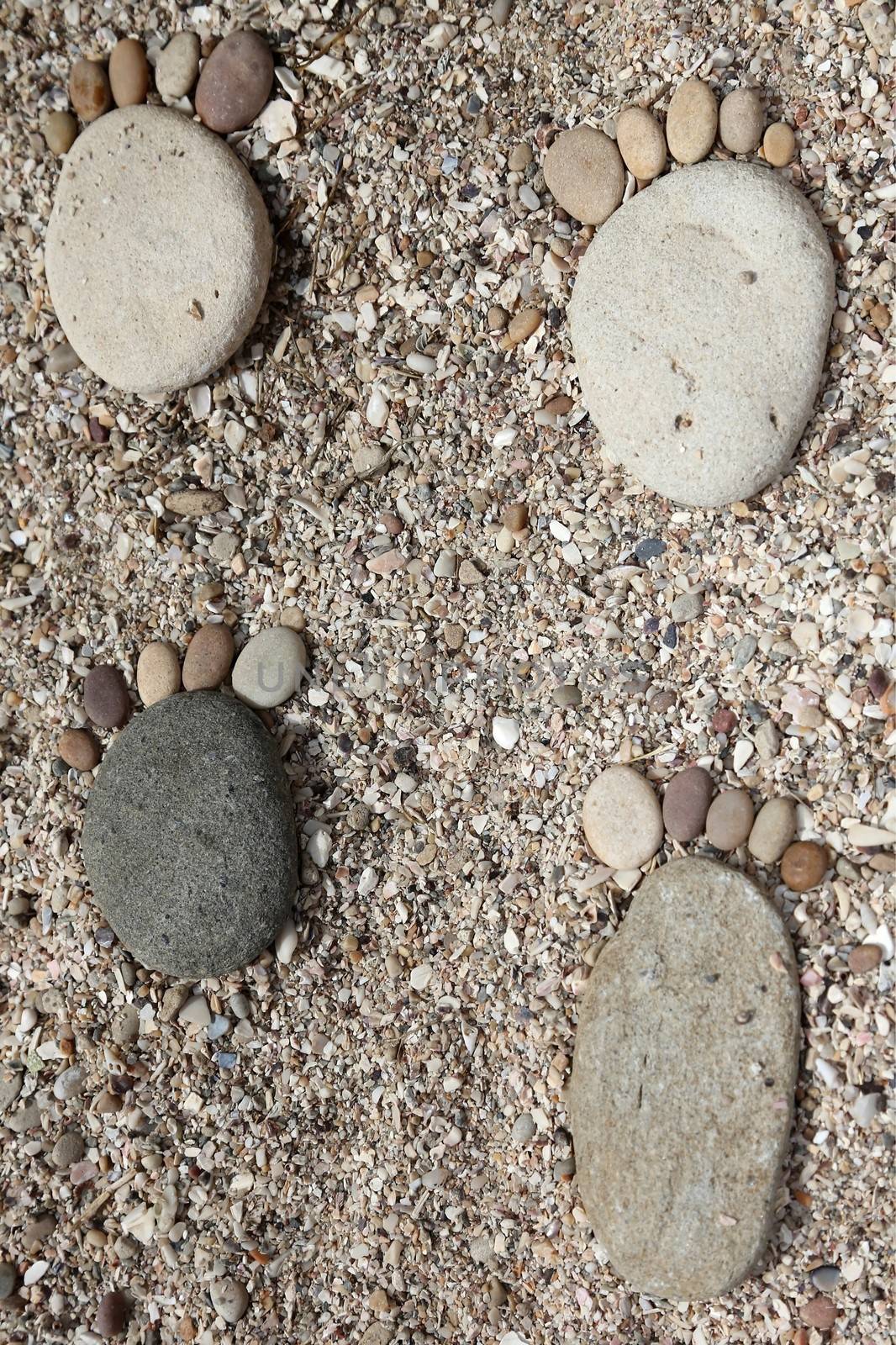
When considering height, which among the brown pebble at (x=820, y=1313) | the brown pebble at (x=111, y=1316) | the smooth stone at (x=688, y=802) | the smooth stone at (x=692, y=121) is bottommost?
the brown pebble at (x=111, y=1316)

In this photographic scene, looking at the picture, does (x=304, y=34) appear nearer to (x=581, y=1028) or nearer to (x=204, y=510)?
(x=204, y=510)

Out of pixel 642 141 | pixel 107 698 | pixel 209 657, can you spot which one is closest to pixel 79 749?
pixel 107 698

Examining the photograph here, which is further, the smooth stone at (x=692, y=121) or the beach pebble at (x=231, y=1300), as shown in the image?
the beach pebble at (x=231, y=1300)

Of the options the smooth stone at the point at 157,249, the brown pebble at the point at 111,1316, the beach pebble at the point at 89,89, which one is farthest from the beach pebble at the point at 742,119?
the brown pebble at the point at 111,1316

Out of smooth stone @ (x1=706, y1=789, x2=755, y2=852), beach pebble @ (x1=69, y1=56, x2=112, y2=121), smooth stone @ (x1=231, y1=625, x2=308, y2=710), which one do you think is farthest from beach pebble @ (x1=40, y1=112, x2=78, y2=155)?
smooth stone @ (x1=706, y1=789, x2=755, y2=852)

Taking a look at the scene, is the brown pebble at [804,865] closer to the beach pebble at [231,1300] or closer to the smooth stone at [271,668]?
the smooth stone at [271,668]

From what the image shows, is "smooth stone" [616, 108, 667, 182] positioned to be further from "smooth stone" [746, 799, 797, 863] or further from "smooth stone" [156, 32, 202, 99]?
"smooth stone" [746, 799, 797, 863]
